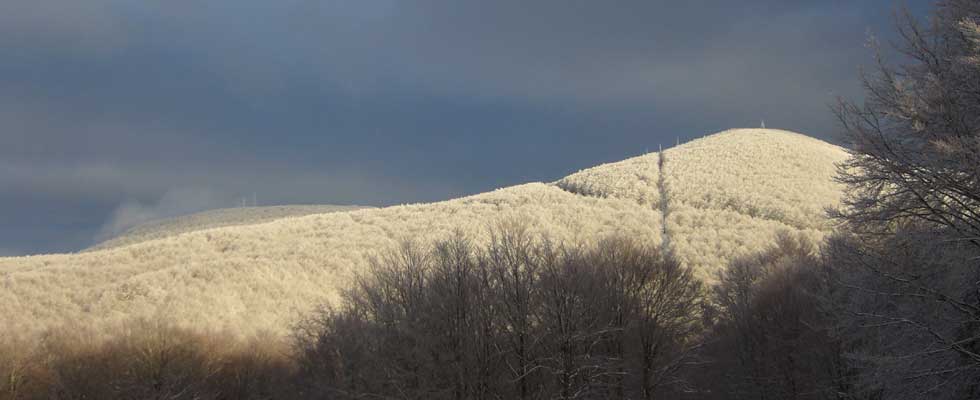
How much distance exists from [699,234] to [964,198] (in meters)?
66.0

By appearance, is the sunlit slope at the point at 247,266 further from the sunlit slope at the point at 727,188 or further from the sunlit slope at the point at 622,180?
the sunlit slope at the point at 622,180

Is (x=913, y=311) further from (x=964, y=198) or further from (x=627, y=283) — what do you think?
(x=627, y=283)

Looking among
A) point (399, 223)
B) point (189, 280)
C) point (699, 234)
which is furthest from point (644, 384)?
point (399, 223)

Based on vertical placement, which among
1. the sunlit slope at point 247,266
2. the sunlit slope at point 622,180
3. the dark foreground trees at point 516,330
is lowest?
the dark foreground trees at point 516,330

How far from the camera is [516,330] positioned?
33.1 meters

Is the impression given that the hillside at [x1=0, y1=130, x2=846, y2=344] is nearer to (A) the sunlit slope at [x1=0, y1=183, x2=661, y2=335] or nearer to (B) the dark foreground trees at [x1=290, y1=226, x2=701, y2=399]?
(A) the sunlit slope at [x1=0, y1=183, x2=661, y2=335]

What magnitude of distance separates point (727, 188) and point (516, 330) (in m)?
82.1

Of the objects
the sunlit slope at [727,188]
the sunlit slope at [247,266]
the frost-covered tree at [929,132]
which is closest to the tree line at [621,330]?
the frost-covered tree at [929,132]

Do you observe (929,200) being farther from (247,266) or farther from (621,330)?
(247,266)

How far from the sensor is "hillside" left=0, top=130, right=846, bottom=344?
54.7 meters

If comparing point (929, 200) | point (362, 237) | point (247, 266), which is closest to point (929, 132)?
point (929, 200)

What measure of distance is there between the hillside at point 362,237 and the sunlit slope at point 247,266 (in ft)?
0.48

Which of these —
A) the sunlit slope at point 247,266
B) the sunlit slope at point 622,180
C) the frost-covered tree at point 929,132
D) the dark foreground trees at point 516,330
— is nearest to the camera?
the frost-covered tree at point 929,132

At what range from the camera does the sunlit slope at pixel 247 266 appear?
5297cm
